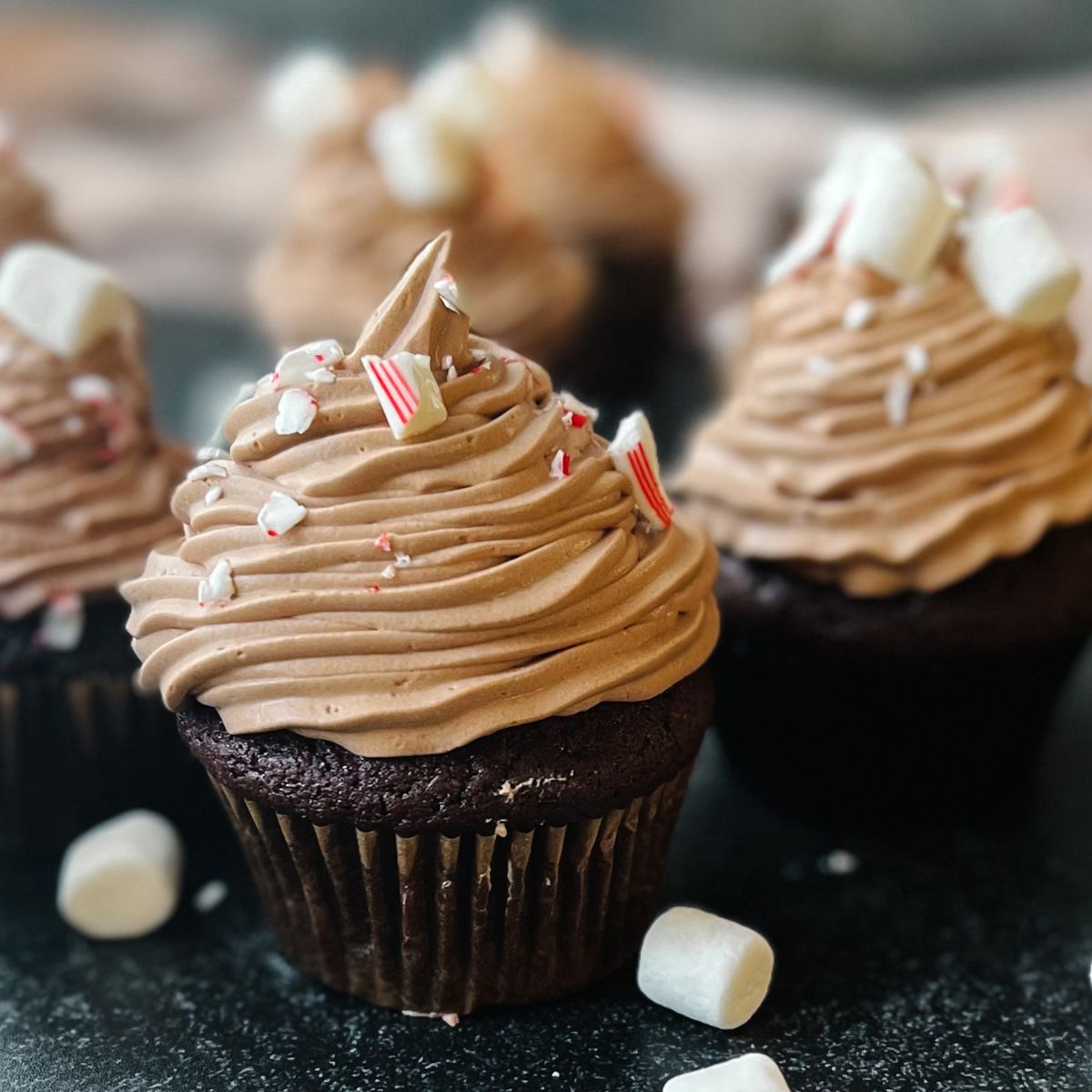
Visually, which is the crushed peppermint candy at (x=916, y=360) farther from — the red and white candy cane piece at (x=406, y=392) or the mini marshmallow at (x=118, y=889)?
the mini marshmallow at (x=118, y=889)

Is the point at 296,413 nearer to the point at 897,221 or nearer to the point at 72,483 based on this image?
the point at 72,483

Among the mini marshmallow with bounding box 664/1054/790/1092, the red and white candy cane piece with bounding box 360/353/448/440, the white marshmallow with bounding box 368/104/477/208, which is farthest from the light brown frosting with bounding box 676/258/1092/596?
the white marshmallow with bounding box 368/104/477/208

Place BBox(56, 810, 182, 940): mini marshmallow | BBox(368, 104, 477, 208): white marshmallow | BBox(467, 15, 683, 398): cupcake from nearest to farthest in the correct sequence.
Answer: BBox(56, 810, 182, 940): mini marshmallow → BBox(368, 104, 477, 208): white marshmallow → BBox(467, 15, 683, 398): cupcake

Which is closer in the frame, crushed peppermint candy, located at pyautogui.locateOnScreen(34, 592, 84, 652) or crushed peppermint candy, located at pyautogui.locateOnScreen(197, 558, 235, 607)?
crushed peppermint candy, located at pyautogui.locateOnScreen(197, 558, 235, 607)

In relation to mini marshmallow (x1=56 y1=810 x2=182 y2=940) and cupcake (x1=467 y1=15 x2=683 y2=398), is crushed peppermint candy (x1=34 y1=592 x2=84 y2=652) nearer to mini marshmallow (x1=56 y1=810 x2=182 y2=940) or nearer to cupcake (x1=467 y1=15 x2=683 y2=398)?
mini marshmallow (x1=56 y1=810 x2=182 y2=940)

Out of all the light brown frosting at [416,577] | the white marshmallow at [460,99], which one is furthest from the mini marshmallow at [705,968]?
the white marshmallow at [460,99]

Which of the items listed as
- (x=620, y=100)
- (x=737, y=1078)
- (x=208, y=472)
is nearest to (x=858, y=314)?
(x=208, y=472)

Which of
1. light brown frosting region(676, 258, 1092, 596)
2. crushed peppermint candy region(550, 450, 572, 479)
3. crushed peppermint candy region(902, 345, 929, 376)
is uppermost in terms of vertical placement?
crushed peppermint candy region(550, 450, 572, 479)

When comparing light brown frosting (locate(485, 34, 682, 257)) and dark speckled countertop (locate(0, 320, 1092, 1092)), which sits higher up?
light brown frosting (locate(485, 34, 682, 257))
